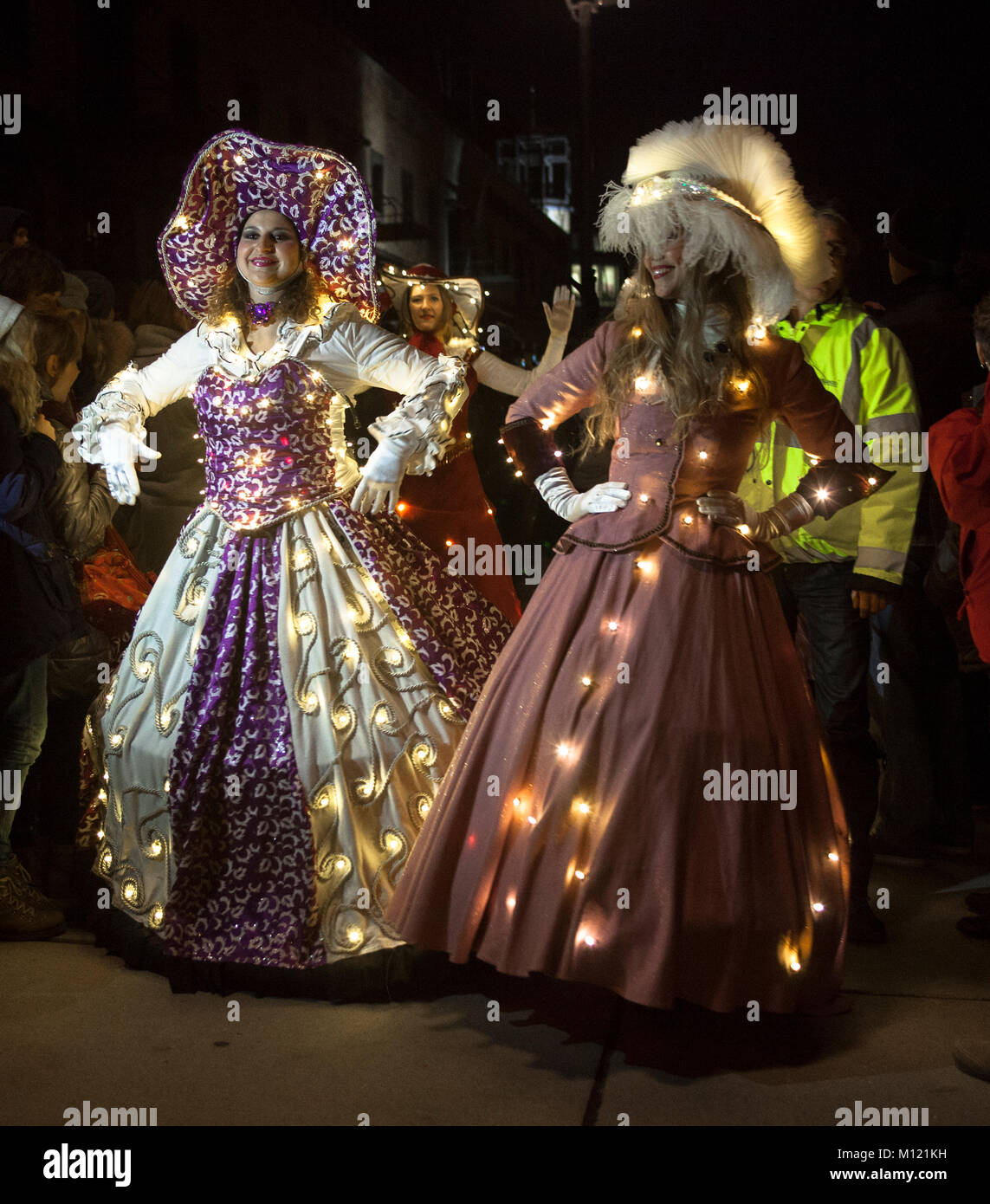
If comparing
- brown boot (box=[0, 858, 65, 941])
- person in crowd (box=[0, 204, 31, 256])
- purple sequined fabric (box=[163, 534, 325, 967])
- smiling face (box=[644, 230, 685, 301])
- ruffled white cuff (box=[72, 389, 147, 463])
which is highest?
person in crowd (box=[0, 204, 31, 256])

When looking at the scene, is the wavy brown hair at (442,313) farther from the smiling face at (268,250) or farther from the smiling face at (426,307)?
the smiling face at (268,250)

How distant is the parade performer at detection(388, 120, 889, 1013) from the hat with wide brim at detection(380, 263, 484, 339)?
2175 mm

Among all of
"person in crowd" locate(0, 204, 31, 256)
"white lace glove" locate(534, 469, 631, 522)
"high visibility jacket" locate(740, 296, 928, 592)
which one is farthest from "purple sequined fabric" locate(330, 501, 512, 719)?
"person in crowd" locate(0, 204, 31, 256)

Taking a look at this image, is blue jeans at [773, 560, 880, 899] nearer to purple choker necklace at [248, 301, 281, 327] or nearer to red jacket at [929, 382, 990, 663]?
red jacket at [929, 382, 990, 663]

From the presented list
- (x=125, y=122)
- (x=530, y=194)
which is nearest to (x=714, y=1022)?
(x=125, y=122)

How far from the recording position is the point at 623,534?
3.02 metres

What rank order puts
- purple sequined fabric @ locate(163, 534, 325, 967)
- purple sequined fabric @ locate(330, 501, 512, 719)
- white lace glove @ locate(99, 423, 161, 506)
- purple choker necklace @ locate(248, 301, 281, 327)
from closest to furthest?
purple sequined fabric @ locate(163, 534, 325, 967), purple sequined fabric @ locate(330, 501, 512, 719), white lace glove @ locate(99, 423, 161, 506), purple choker necklace @ locate(248, 301, 281, 327)

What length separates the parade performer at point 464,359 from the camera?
4848 mm

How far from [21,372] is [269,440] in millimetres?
882

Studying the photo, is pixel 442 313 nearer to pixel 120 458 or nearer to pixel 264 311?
pixel 264 311

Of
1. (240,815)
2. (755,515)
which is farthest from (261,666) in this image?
(755,515)

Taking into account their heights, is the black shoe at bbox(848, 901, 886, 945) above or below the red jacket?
below

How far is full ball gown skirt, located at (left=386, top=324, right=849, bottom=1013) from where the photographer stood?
2.75 meters

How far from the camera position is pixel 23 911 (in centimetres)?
378
